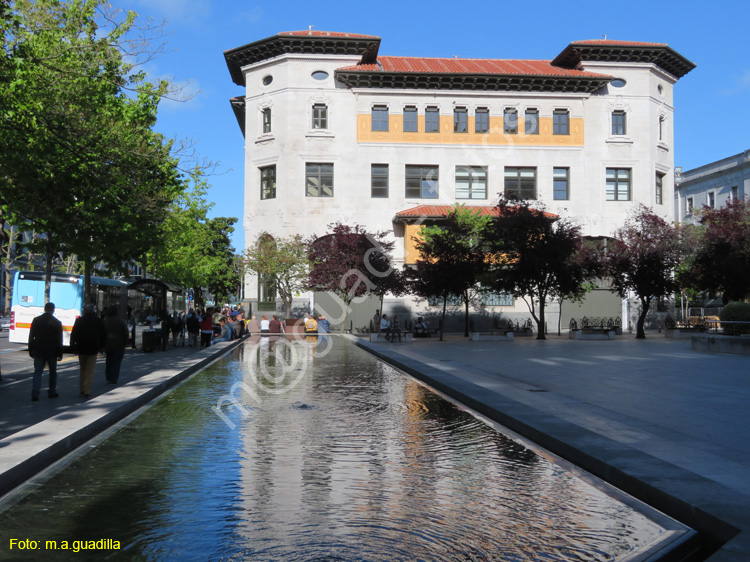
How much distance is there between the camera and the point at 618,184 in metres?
48.9

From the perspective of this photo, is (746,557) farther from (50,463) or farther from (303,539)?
(50,463)

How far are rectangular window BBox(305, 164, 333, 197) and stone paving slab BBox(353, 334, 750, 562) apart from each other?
28.8m

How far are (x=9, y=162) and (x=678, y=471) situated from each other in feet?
52.8

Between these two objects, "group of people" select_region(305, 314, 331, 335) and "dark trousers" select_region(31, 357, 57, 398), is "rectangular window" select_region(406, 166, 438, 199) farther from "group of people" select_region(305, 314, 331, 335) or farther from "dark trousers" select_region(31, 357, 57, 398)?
"dark trousers" select_region(31, 357, 57, 398)

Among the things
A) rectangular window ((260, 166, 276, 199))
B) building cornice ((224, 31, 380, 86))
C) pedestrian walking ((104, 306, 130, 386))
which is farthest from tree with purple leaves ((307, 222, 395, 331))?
pedestrian walking ((104, 306, 130, 386))

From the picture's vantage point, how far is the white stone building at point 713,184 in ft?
210

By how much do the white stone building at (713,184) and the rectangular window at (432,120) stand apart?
24819 mm

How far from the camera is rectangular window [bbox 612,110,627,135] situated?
48969 millimetres

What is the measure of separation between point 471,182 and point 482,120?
14.5 feet

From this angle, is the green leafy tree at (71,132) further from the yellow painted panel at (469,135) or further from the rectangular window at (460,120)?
the rectangular window at (460,120)

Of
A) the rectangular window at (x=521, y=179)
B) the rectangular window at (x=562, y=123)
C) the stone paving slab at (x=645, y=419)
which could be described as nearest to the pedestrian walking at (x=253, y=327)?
the rectangular window at (x=521, y=179)

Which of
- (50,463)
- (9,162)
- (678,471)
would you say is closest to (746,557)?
(678,471)

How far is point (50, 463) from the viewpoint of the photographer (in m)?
7.24

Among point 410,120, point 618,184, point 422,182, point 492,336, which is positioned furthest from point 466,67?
point 492,336
